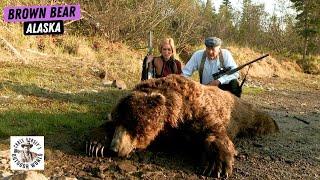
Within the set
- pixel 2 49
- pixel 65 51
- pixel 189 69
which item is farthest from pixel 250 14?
pixel 189 69

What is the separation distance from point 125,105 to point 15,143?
1.40 metres

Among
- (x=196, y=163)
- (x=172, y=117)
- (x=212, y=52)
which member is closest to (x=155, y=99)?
(x=172, y=117)

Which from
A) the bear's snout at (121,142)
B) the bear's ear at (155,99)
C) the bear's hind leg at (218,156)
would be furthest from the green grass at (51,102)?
the bear's hind leg at (218,156)

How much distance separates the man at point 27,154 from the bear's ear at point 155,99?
138cm

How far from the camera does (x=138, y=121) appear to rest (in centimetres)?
496

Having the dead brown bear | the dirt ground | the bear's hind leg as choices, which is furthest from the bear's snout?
the bear's hind leg

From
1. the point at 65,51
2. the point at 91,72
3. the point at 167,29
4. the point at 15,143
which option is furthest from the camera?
the point at 167,29

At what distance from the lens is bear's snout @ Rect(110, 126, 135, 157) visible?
5008 mm

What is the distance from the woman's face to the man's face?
89cm

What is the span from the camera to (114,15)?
17688 mm

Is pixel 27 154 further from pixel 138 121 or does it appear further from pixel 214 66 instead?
pixel 214 66

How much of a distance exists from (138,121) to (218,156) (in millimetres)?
910

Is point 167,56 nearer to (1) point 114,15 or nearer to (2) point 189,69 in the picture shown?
(2) point 189,69

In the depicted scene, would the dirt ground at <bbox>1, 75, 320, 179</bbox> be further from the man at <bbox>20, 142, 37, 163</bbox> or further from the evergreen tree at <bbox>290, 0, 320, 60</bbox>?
the evergreen tree at <bbox>290, 0, 320, 60</bbox>
